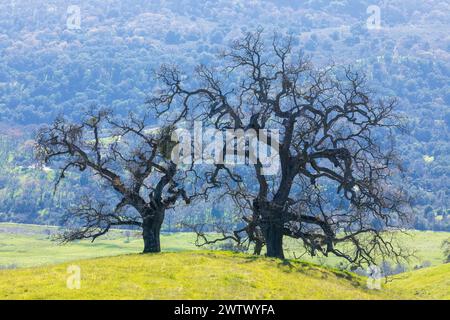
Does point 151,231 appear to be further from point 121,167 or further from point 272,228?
point 272,228

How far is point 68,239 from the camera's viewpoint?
57938 millimetres

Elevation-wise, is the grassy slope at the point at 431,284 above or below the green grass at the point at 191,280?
below

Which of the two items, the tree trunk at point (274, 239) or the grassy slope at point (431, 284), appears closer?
the tree trunk at point (274, 239)

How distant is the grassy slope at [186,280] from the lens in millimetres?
40906

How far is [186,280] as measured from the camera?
145 feet

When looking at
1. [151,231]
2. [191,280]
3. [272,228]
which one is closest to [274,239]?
[272,228]

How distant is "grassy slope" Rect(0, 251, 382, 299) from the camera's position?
4091cm

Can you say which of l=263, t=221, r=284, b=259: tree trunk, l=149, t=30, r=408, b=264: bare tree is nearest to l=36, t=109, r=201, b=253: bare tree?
l=149, t=30, r=408, b=264: bare tree

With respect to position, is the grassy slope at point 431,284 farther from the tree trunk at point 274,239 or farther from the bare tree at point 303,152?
the tree trunk at point 274,239

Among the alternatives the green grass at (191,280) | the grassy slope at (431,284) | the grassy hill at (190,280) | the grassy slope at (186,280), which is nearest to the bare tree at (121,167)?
the green grass at (191,280)

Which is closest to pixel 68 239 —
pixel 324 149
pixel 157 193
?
pixel 157 193

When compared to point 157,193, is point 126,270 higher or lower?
lower

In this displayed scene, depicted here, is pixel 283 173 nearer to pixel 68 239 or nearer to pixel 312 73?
pixel 312 73
